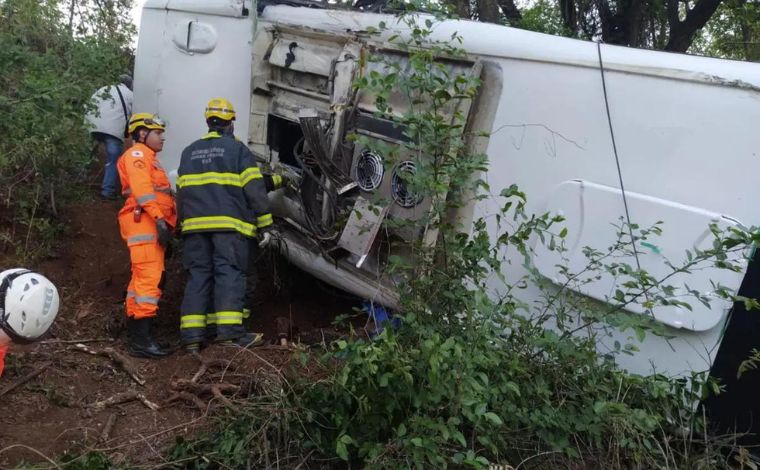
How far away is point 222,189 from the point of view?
4465mm

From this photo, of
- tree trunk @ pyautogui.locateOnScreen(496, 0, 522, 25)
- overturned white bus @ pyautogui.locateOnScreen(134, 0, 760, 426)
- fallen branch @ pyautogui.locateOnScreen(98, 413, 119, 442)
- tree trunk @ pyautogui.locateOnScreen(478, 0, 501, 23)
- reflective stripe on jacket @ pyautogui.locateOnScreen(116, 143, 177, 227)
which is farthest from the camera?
tree trunk @ pyautogui.locateOnScreen(496, 0, 522, 25)

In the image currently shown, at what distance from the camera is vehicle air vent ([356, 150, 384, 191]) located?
4148 mm

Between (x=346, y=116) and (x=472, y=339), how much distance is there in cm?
191

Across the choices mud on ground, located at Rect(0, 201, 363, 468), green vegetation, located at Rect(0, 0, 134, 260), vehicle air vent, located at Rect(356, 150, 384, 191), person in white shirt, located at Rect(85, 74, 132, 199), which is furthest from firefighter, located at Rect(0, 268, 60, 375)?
person in white shirt, located at Rect(85, 74, 132, 199)

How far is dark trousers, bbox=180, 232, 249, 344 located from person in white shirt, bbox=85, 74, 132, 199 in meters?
2.58

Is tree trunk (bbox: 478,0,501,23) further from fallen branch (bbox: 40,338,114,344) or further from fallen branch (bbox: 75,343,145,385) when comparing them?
fallen branch (bbox: 75,343,145,385)

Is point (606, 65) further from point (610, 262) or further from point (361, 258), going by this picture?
point (361, 258)

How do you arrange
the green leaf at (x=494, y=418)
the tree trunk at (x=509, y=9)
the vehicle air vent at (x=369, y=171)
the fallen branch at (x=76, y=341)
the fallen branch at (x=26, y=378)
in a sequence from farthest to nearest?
the tree trunk at (x=509, y=9)
the fallen branch at (x=76, y=341)
the vehicle air vent at (x=369, y=171)
the fallen branch at (x=26, y=378)
the green leaf at (x=494, y=418)

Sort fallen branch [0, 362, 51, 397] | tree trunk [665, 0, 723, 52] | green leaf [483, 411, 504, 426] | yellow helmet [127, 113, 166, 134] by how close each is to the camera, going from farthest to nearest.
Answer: tree trunk [665, 0, 723, 52] < yellow helmet [127, 113, 166, 134] < fallen branch [0, 362, 51, 397] < green leaf [483, 411, 504, 426]

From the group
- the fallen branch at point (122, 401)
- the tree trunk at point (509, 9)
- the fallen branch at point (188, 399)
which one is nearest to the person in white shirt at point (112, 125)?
the fallen branch at point (122, 401)

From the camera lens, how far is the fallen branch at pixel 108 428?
3402 mm

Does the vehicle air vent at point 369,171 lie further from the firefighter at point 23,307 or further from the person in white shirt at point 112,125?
the person in white shirt at point 112,125

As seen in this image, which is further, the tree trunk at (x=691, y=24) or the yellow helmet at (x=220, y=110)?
the tree trunk at (x=691, y=24)

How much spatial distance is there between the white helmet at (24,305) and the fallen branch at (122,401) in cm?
100
